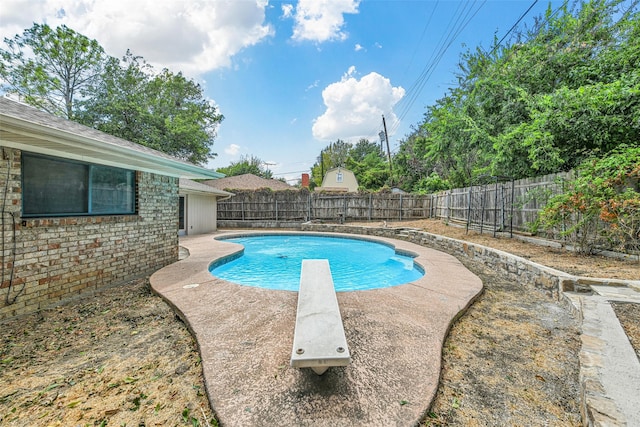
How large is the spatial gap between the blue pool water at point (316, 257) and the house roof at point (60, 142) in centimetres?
281

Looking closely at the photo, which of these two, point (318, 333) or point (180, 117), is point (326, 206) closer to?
point (180, 117)

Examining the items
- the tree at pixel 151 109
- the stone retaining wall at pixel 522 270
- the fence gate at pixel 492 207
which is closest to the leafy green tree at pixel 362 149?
the tree at pixel 151 109

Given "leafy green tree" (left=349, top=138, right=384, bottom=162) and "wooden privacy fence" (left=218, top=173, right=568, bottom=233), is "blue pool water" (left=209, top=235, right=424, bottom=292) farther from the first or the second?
"leafy green tree" (left=349, top=138, right=384, bottom=162)

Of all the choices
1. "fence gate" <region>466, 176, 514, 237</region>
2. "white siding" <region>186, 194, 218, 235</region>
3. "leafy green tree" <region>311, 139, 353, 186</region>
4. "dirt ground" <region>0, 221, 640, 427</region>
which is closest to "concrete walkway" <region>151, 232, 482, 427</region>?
"dirt ground" <region>0, 221, 640, 427</region>

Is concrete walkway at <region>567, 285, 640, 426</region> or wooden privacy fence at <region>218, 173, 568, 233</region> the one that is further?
wooden privacy fence at <region>218, 173, 568, 233</region>

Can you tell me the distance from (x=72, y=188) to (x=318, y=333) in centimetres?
431

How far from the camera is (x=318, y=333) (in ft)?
6.89

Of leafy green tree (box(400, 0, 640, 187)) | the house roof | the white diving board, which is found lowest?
the white diving board

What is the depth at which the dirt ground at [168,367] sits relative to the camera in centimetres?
174

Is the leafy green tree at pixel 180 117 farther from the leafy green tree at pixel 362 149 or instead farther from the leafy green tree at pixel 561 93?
the leafy green tree at pixel 362 149

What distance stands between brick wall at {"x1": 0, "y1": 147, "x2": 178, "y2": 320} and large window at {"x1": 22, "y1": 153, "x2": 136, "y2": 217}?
129mm

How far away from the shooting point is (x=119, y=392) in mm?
1939

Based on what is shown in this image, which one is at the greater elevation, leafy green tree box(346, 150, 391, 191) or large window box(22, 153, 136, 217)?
leafy green tree box(346, 150, 391, 191)

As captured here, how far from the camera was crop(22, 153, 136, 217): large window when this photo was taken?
3.40 metres
